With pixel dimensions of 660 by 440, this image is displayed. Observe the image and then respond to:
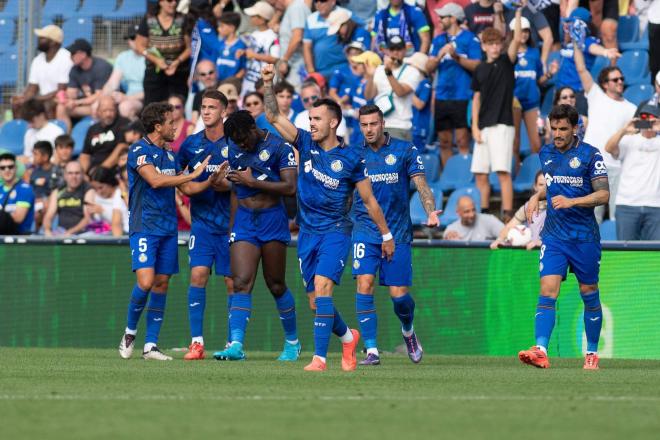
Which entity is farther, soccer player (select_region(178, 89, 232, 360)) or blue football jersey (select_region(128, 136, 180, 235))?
soccer player (select_region(178, 89, 232, 360))

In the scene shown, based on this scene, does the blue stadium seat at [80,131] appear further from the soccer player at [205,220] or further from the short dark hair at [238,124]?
the short dark hair at [238,124]

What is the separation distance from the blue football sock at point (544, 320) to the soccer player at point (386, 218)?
1283 millimetres

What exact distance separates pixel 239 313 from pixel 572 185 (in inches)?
124

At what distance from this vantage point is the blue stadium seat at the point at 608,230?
1631 cm

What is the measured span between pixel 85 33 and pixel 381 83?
674cm

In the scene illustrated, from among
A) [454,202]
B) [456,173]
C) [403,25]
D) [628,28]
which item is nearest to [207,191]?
[454,202]

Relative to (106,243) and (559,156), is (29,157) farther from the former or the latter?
(559,156)

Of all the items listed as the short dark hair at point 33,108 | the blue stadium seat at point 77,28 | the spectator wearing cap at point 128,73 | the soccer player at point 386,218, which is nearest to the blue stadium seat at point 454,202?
the soccer player at point 386,218

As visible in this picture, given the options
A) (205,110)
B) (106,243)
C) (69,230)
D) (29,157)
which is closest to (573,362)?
(205,110)

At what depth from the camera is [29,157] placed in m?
21.1

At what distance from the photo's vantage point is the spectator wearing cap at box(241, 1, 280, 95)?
19406 mm

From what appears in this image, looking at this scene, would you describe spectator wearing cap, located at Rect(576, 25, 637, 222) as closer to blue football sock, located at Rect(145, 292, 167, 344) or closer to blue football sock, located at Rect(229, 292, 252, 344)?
blue football sock, located at Rect(229, 292, 252, 344)

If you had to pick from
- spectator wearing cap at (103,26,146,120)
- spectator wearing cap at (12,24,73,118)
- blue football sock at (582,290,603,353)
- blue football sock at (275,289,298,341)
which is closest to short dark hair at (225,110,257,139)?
blue football sock at (275,289,298,341)

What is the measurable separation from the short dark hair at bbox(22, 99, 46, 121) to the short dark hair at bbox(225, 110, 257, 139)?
30.4 feet
